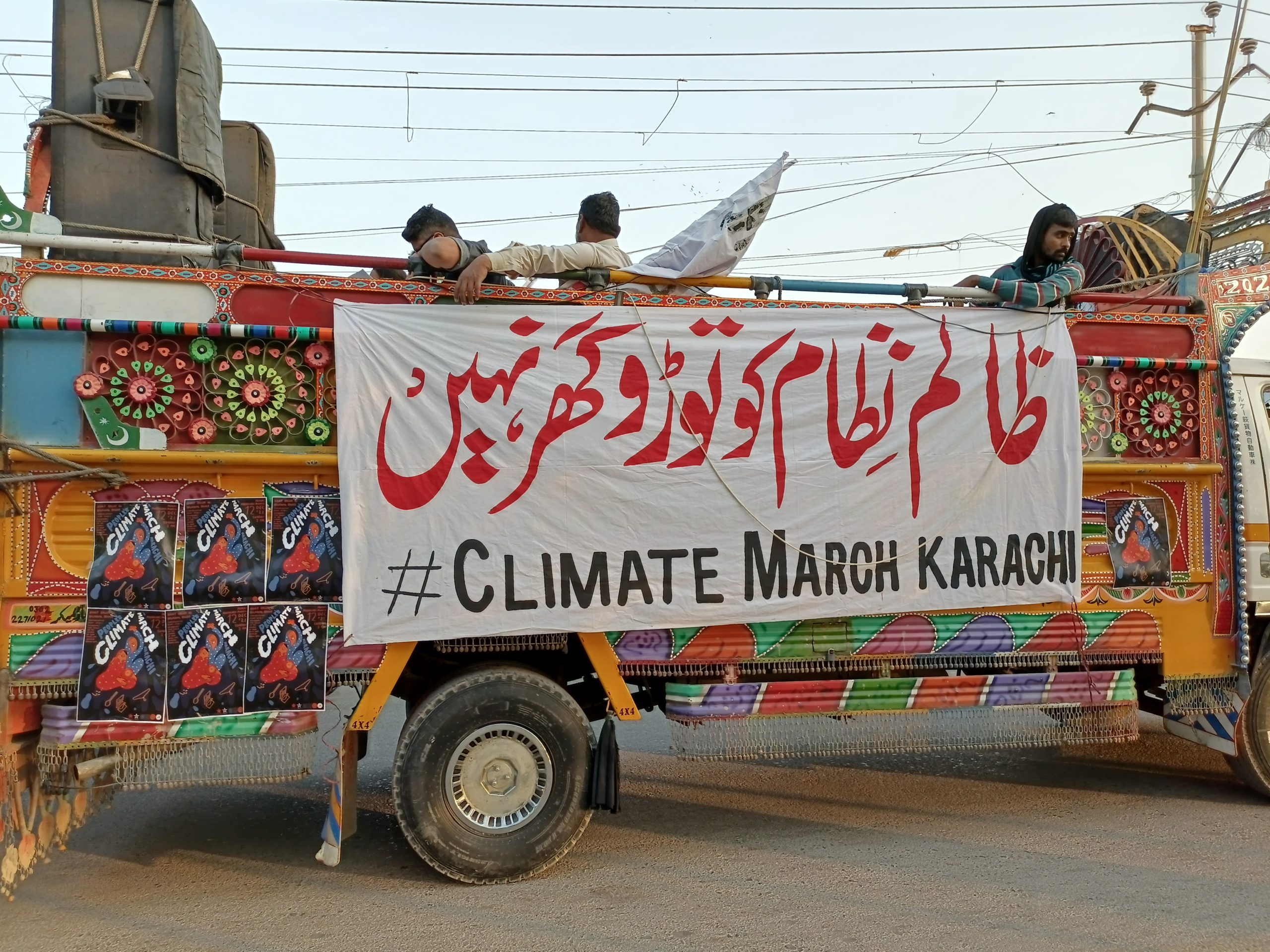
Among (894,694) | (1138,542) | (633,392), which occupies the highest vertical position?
(633,392)

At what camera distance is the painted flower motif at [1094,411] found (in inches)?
192

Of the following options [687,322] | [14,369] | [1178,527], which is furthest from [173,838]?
[1178,527]

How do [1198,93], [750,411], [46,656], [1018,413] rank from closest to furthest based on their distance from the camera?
1. [46,656]
2. [750,411]
3. [1018,413]
4. [1198,93]

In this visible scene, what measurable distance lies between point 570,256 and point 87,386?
6.66 feet

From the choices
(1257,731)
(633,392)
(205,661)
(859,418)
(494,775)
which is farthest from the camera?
(1257,731)

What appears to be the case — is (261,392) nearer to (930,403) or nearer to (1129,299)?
(930,403)

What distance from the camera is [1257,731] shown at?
5.03 meters

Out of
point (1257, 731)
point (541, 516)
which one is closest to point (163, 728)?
point (541, 516)

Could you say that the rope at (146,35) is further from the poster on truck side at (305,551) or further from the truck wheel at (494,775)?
the truck wheel at (494,775)

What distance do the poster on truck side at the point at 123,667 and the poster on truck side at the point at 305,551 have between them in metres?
0.47

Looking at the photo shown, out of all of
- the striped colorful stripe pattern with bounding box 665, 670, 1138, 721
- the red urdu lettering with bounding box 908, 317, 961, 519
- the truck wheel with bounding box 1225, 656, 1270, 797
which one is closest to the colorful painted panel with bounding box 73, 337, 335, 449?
the striped colorful stripe pattern with bounding box 665, 670, 1138, 721

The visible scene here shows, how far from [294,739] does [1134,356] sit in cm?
427

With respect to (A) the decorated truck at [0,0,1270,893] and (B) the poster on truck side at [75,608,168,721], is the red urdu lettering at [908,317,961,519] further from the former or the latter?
(B) the poster on truck side at [75,608,168,721]

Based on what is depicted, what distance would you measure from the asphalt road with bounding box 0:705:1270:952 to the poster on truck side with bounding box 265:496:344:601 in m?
1.22
